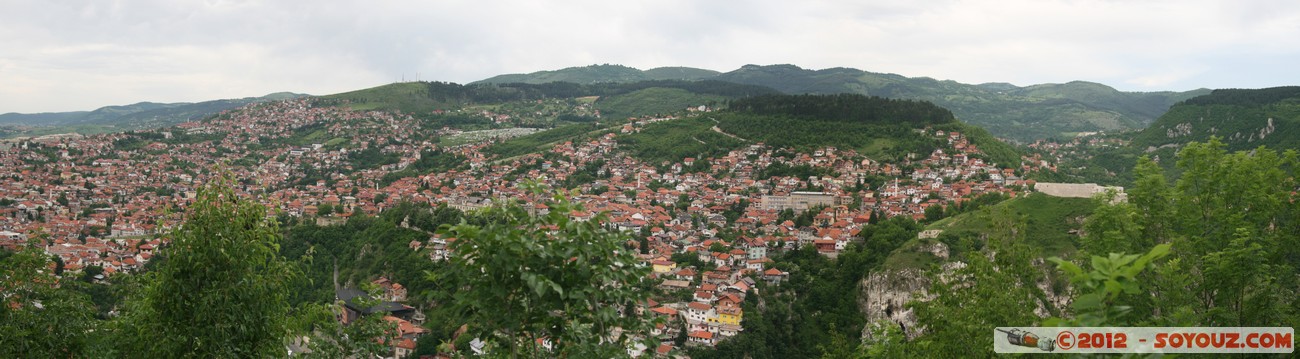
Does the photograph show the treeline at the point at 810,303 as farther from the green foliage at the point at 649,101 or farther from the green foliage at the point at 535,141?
the green foliage at the point at 649,101

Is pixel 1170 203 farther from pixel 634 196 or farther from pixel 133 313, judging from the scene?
pixel 634 196

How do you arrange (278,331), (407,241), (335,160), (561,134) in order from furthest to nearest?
1. (561,134)
2. (335,160)
3. (407,241)
4. (278,331)

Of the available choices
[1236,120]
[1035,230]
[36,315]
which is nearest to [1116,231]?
[36,315]

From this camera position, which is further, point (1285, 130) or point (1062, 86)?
point (1062, 86)

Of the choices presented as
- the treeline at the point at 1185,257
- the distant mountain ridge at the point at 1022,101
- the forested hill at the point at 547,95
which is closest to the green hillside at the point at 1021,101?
the distant mountain ridge at the point at 1022,101

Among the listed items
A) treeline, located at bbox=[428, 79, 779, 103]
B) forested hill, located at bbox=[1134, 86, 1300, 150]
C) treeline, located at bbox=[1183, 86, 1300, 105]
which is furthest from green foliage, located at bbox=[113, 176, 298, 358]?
treeline, located at bbox=[428, 79, 779, 103]

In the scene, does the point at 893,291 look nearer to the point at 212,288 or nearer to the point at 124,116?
the point at 212,288

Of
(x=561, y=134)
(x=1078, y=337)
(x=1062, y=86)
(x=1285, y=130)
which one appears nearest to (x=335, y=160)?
(x=561, y=134)
